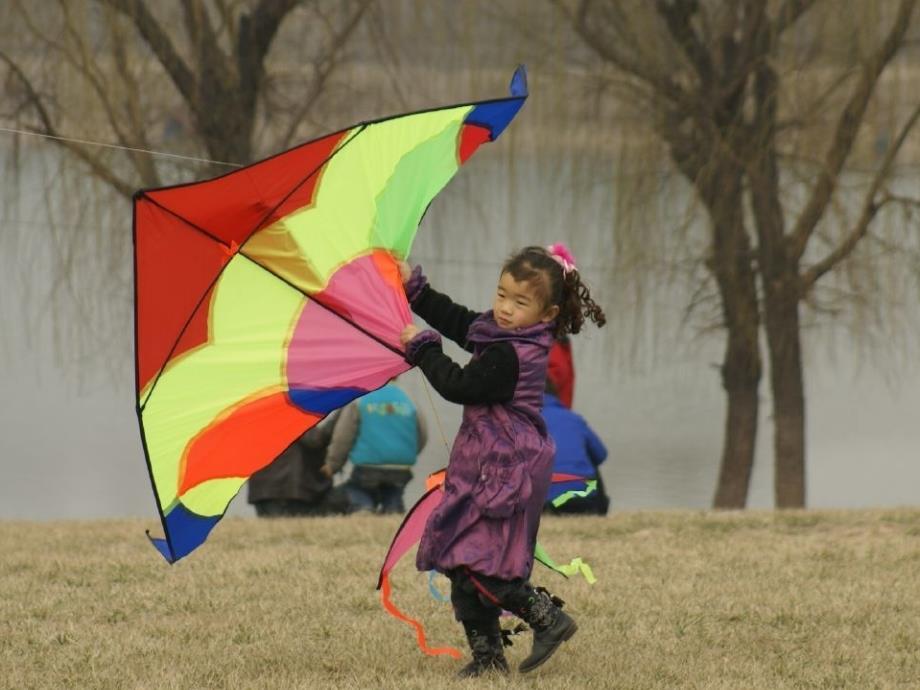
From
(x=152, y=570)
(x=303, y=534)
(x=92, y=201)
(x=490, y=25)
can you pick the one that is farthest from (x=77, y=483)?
(x=152, y=570)

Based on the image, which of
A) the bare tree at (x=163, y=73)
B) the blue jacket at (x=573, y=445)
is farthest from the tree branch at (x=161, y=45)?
the blue jacket at (x=573, y=445)

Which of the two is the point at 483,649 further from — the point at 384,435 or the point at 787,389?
the point at 787,389

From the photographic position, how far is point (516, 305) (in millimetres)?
5430

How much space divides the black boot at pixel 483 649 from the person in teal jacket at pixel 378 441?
575 cm

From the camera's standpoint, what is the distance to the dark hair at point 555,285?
5438 mm

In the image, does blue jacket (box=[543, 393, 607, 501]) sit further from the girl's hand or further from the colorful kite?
the girl's hand

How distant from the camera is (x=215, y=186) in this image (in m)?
5.61

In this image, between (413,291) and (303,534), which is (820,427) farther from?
(413,291)

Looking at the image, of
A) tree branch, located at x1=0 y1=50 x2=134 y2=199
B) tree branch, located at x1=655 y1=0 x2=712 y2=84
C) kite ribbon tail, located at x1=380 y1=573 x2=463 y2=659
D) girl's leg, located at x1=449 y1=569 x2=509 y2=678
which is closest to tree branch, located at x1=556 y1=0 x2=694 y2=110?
tree branch, located at x1=655 y1=0 x2=712 y2=84

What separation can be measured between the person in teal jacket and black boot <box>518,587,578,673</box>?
19.3ft

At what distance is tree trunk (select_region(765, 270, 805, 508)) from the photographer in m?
13.5

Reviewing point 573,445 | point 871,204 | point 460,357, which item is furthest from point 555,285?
point 460,357

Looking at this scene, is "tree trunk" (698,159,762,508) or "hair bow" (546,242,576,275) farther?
"tree trunk" (698,159,762,508)

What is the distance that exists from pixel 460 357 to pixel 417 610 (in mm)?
8285
